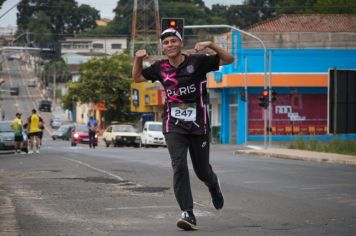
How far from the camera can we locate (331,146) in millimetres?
34719

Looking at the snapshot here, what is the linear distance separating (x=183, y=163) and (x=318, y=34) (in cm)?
5608

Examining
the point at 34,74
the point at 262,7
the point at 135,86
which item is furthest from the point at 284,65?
the point at 34,74

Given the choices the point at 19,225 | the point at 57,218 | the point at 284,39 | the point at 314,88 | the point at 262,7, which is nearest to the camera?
the point at 19,225

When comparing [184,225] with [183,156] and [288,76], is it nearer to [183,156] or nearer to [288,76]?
[183,156]

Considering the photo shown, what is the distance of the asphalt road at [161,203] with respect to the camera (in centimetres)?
929

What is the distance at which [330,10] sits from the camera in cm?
8262

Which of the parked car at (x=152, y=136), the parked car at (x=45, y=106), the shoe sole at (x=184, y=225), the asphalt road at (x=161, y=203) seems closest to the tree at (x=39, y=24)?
the parked car at (x=45, y=106)

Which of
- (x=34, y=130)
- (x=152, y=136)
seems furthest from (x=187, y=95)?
(x=152, y=136)

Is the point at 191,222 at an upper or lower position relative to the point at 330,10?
lower

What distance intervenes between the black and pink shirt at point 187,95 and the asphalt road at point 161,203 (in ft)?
3.52

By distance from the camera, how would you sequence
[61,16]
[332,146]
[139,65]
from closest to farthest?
[139,65]
[332,146]
[61,16]

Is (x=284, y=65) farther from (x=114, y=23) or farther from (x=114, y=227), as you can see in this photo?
(x=114, y=23)

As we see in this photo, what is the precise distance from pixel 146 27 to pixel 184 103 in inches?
2203

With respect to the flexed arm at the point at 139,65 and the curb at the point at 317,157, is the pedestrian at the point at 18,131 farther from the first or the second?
the flexed arm at the point at 139,65
